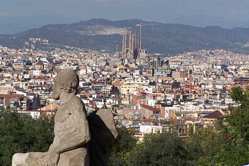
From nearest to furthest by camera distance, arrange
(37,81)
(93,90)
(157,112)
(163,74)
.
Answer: (157,112) → (93,90) → (37,81) → (163,74)

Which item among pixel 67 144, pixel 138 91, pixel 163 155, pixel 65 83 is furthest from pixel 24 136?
pixel 138 91

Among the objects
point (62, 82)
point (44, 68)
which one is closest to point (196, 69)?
point (44, 68)

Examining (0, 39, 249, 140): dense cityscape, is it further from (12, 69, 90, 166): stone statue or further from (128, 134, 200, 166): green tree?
(12, 69, 90, 166): stone statue

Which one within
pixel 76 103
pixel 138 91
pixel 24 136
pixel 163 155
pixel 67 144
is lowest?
pixel 138 91

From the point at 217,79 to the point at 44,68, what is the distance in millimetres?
32972

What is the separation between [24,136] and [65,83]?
574 inches

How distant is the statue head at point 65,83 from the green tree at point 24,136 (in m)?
12.4

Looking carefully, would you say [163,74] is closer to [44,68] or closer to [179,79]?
[179,79]

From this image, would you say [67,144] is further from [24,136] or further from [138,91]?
[138,91]

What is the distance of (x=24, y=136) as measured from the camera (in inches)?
727

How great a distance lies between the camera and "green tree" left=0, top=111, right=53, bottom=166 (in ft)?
55.8

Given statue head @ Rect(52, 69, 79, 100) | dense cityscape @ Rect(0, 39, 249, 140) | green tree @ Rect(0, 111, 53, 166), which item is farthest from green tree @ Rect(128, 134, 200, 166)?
dense cityscape @ Rect(0, 39, 249, 140)

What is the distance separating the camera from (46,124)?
19250 millimetres

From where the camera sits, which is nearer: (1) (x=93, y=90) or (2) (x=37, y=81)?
(1) (x=93, y=90)
